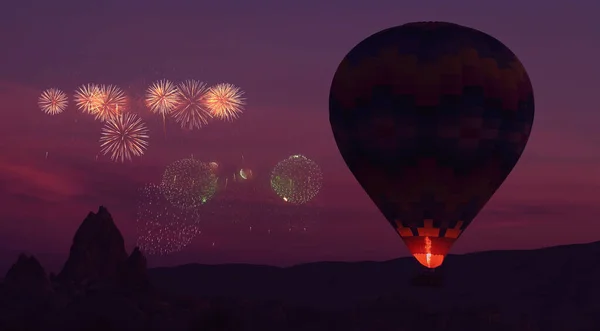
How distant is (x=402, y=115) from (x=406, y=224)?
749 centimetres

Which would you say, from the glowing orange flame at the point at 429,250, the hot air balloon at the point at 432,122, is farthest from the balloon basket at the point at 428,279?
the hot air balloon at the point at 432,122

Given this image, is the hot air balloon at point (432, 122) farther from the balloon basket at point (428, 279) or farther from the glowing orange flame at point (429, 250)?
the balloon basket at point (428, 279)

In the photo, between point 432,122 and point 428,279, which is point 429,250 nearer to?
point 428,279

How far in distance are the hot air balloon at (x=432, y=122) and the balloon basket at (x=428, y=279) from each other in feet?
5.10

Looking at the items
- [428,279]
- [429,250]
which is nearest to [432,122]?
[429,250]

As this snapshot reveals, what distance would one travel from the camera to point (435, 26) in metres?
76.1

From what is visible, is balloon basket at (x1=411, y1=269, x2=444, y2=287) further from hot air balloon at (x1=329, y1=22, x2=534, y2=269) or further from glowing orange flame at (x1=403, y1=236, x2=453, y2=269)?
hot air balloon at (x1=329, y1=22, x2=534, y2=269)

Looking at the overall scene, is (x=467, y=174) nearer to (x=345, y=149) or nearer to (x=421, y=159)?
(x=421, y=159)

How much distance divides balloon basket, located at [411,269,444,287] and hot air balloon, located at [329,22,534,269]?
1.55 metres

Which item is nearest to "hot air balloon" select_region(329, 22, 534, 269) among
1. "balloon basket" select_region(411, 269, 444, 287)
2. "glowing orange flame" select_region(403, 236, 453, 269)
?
"glowing orange flame" select_region(403, 236, 453, 269)

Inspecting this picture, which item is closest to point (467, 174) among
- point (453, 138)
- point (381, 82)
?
point (453, 138)

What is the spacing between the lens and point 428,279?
71.9 meters

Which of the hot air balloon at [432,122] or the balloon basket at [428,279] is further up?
the hot air balloon at [432,122]

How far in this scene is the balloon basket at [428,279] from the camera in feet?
235
